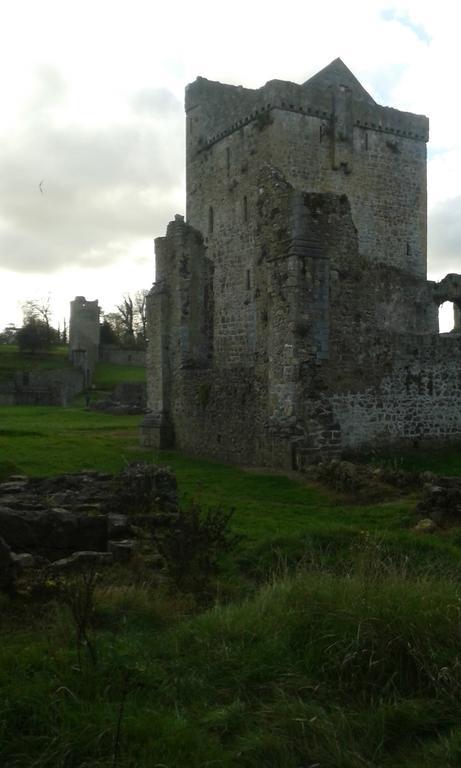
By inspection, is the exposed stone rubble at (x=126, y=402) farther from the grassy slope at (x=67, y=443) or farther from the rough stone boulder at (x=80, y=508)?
the rough stone boulder at (x=80, y=508)

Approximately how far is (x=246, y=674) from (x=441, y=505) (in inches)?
275

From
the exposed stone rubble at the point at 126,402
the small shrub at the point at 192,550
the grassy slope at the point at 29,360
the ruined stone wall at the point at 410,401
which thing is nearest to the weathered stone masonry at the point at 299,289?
the ruined stone wall at the point at 410,401

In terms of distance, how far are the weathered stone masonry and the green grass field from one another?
966 centimetres

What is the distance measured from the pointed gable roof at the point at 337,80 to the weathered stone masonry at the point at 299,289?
0.26 ft

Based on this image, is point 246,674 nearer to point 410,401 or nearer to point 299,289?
point 299,289

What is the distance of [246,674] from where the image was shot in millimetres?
5355

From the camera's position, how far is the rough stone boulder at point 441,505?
11.5m

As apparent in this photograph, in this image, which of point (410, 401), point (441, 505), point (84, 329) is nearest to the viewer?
point (441, 505)

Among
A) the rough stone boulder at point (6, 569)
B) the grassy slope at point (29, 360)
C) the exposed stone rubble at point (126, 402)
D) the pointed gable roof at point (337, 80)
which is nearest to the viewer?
the rough stone boulder at point (6, 569)

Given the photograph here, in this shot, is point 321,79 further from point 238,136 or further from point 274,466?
point 274,466

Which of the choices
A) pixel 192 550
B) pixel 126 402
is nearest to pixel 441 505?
pixel 192 550

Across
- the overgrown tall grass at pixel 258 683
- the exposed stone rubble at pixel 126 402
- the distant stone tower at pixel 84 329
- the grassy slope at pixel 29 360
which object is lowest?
the overgrown tall grass at pixel 258 683

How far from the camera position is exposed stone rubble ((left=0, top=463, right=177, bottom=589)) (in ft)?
26.5

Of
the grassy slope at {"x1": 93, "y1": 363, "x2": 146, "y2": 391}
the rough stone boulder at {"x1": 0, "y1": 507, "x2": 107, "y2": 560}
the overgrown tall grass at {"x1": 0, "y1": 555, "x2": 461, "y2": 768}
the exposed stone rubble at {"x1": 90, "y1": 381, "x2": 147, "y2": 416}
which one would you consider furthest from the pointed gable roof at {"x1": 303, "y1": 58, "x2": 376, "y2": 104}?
the grassy slope at {"x1": 93, "y1": 363, "x2": 146, "y2": 391}
